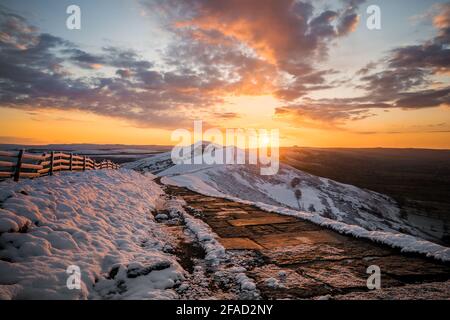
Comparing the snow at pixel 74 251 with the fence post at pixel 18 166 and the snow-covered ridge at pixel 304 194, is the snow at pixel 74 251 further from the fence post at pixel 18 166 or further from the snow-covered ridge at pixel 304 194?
the snow-covered ridge at pixel 304 194

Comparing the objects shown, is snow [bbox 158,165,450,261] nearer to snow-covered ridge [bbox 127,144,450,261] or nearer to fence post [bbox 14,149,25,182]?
snow-covered ridge [bbox 127,144,450,261]

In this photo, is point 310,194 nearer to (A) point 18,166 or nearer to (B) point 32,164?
(B) point 32,164

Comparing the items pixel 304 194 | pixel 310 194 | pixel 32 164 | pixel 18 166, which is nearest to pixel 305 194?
pixel 304 194

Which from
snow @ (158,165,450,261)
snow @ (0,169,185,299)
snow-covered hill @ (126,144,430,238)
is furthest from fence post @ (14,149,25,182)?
snow-covered hill @ (126,144,430,238)

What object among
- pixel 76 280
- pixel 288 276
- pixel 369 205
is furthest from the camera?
pixel 369 205

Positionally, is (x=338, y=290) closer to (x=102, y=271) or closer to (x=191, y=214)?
(x=102, y=271)
